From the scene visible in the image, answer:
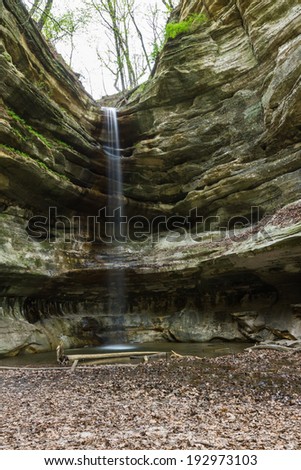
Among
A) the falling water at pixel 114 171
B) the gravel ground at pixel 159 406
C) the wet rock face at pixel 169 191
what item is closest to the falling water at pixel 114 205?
the falling water at pixel 114 171

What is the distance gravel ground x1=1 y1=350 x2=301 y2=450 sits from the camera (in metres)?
4.03

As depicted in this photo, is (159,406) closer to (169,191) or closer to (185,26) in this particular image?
(169,191)

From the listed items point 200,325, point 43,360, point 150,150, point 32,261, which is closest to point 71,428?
point 43,360

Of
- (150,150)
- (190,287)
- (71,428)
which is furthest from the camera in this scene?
(150,150)

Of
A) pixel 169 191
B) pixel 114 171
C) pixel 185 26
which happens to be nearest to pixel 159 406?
pixel 169 191

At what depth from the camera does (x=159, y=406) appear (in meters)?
5.52

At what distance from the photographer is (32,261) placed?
574 inches

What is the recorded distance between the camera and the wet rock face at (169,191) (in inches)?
547

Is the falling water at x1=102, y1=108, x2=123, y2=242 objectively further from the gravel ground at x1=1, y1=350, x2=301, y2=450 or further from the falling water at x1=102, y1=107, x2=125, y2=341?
the gravel ground at x1=1, y1=350, x2=301, y2=450

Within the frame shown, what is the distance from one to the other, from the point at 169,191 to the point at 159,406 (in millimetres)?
14787

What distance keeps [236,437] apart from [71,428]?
2262 millimetres

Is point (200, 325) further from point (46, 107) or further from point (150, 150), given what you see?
point (46, 107)

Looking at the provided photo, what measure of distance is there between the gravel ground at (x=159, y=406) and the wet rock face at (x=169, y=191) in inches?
231
